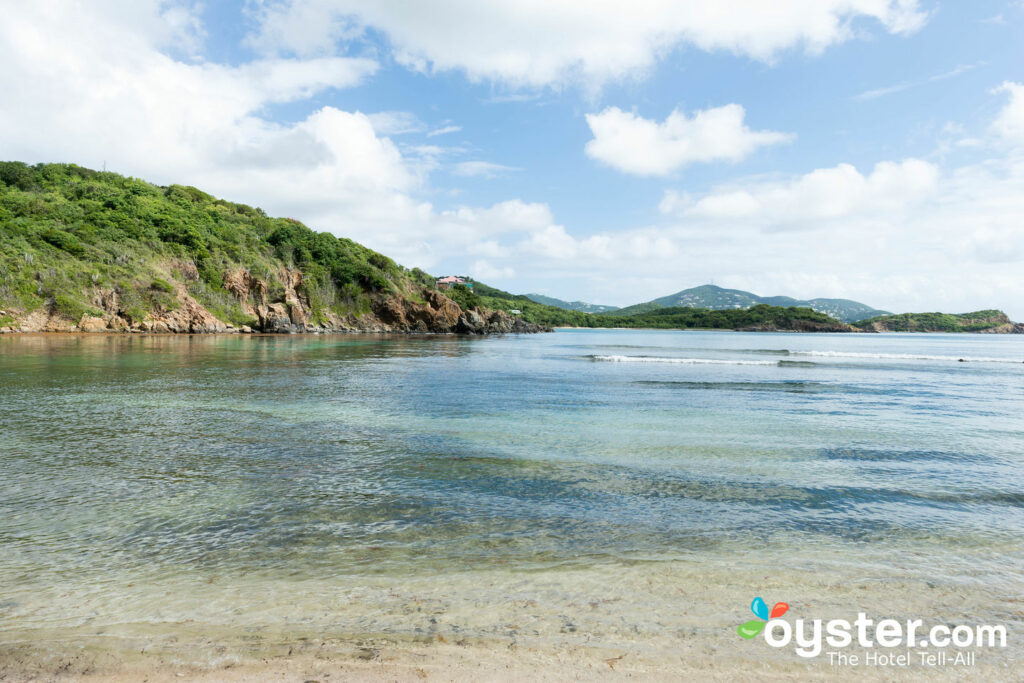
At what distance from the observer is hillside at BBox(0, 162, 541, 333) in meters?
66.8

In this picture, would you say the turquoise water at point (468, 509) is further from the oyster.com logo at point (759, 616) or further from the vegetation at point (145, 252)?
the vegetation at point (145, 252)

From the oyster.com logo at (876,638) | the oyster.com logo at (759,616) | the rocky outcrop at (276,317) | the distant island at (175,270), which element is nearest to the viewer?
the oyster.com logo at (876,638)

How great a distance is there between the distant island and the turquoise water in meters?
64.0

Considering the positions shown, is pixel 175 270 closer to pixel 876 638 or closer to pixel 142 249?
pixel 142 249

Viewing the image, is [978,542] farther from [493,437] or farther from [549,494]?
[493,437]

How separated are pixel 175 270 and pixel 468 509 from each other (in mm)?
97934

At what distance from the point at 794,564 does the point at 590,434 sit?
8556 millimetres

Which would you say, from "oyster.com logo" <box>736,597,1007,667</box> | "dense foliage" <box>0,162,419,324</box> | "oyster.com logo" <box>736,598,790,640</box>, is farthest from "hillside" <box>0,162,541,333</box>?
"oyster.com logo" <box>736,597,1007,667</box>

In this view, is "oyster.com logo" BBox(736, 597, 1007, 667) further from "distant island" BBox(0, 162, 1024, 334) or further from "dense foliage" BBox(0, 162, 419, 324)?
"dense foliage" BBox(0, 162, 419, 324)

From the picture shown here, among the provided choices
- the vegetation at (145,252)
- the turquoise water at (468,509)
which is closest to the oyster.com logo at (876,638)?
the turquoise water at (468,509)

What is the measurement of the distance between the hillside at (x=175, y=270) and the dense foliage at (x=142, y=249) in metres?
0.19

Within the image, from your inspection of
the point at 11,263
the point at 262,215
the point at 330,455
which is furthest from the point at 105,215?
the point at 330,455

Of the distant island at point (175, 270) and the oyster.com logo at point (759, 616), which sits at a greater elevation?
the distant island at point (175, 270)

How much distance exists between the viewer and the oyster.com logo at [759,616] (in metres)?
5.05
